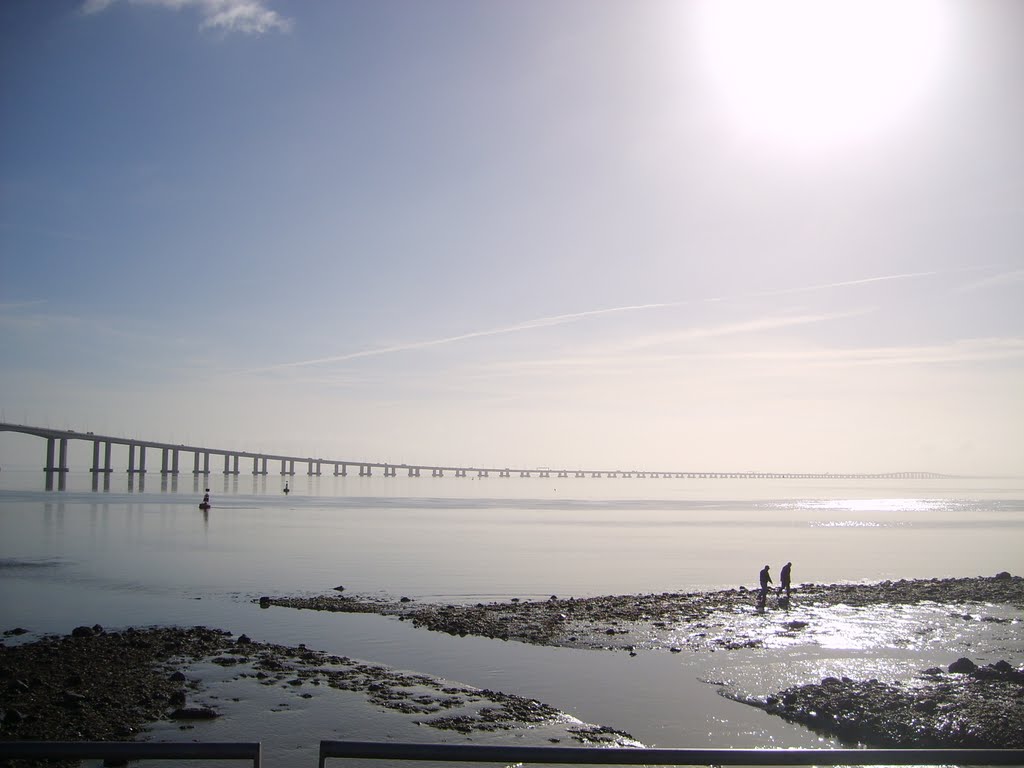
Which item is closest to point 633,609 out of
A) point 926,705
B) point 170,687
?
point 926,705

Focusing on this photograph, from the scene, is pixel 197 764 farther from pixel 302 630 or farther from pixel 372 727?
pixel 302 630

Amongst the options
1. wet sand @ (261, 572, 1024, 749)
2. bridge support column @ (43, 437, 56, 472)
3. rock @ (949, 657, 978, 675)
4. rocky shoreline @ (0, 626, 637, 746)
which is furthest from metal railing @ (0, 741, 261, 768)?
bridge support column @ (43, 437, 56, 472)

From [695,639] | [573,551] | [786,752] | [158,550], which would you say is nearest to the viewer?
[786,752]

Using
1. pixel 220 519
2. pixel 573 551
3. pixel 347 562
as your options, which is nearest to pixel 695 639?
pixel 347 562

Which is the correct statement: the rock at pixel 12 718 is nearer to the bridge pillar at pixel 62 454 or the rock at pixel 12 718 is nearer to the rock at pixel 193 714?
the rock at pixel 193 714

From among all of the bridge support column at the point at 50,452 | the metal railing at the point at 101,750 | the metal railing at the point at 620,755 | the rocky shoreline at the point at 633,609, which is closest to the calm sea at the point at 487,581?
the rocky shoreline at the point at 633,609

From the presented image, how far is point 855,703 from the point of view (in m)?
16.6

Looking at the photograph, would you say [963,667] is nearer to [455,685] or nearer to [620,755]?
[455,685]

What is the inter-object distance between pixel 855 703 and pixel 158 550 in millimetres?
42493

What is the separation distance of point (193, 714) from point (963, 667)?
17896 millimetres

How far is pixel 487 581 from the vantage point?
37.8m

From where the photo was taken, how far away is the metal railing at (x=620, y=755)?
13.6 ft

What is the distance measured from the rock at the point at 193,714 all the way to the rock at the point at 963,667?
56.7ft

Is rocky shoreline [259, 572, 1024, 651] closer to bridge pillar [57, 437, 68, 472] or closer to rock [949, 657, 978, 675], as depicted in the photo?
rock [949, 657, 978, 675]
